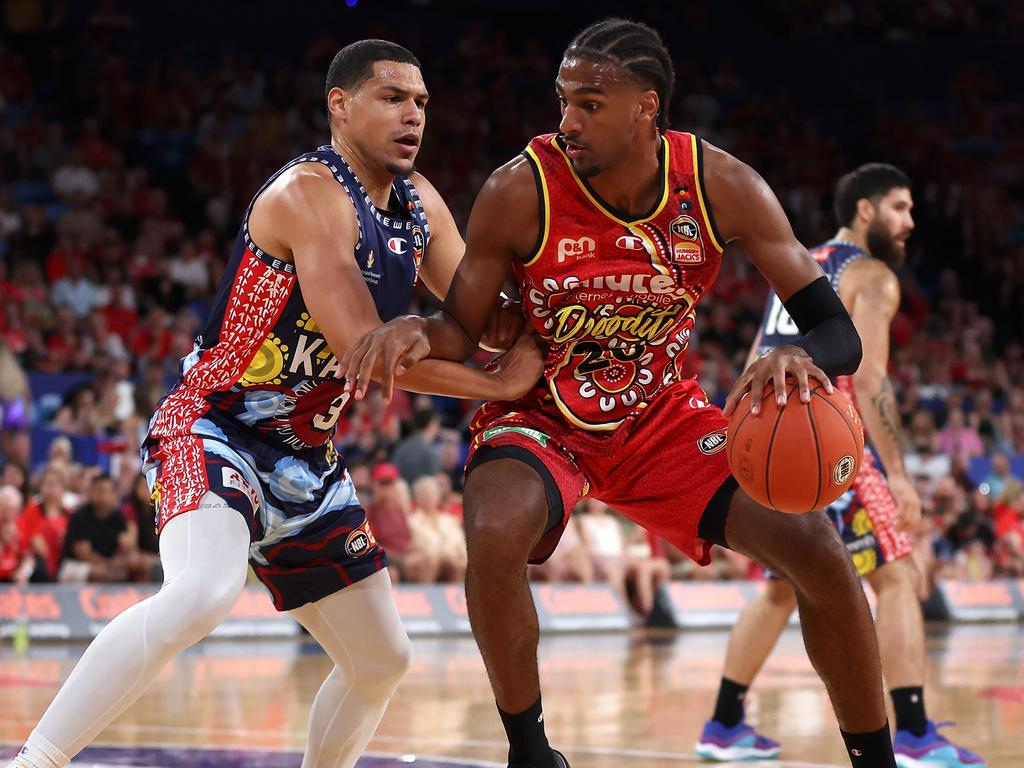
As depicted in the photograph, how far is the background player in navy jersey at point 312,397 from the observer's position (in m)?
4.04

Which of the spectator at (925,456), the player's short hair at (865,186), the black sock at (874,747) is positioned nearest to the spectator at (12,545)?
the player's short hair at (865,186)

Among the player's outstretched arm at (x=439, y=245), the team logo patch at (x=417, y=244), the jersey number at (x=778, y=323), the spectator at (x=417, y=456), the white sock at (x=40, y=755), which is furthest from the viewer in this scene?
the spectator at (x=417, y=456)

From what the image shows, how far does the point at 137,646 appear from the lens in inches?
153

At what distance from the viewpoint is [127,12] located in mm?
18156

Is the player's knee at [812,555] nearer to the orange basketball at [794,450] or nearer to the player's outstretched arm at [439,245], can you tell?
the orange basketball at [794,450]

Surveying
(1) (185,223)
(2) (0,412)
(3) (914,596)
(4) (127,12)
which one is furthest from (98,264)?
(3) (914,596)

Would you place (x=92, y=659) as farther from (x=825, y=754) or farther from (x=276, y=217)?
(x=825, y=754)

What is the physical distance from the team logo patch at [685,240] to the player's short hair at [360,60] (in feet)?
3.05

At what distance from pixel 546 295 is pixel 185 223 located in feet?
40.5

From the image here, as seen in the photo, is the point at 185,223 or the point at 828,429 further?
the point at 185,223

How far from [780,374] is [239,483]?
4.89 feet

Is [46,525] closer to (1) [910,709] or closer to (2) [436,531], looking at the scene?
(2) [436,531]

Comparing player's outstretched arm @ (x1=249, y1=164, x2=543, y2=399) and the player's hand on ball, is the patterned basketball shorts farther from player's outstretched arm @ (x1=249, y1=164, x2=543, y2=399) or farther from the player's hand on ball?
the player's hand on ball

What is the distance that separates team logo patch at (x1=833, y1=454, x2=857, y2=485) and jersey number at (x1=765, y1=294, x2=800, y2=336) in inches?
100
